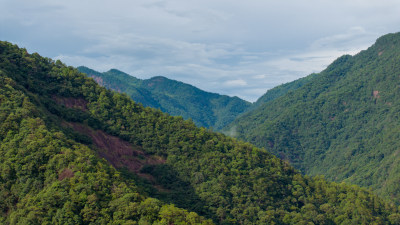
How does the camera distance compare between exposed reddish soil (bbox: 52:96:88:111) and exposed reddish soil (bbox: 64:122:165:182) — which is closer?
exposed reddish soil (bbox: 64:122:165:182)

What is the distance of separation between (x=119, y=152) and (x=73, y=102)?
16.6 meters

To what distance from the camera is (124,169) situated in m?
79.5

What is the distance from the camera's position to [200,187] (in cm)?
8381

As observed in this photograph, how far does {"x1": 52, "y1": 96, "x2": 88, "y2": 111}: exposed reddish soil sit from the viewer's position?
87438mm

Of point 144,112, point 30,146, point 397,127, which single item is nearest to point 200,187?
point 144,112

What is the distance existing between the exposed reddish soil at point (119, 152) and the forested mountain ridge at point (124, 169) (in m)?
0.26

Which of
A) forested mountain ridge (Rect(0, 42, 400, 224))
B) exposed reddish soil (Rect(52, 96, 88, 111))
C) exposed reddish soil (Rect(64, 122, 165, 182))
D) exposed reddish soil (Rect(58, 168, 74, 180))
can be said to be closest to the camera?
forested mountain ridge (Rect(0, 42, 400, 224))

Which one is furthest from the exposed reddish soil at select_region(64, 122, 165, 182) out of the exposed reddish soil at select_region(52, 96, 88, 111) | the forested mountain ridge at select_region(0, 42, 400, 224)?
the exposed reddish soil at select_region(52, 96, 88, 111)

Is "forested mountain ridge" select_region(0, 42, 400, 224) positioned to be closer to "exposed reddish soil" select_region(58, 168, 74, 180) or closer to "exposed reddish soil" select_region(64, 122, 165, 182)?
"exposed reddish soil" select_region(58, 168, 74, 180)

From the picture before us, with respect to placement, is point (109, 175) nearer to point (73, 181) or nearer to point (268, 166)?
point (73, 181)

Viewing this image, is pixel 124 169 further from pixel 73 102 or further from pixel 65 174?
pixel 65 174

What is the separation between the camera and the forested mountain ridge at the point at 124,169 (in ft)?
175

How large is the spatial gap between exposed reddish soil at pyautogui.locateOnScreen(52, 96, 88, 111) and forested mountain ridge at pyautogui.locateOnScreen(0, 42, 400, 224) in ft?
0.78

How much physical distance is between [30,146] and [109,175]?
12136 millimetres
